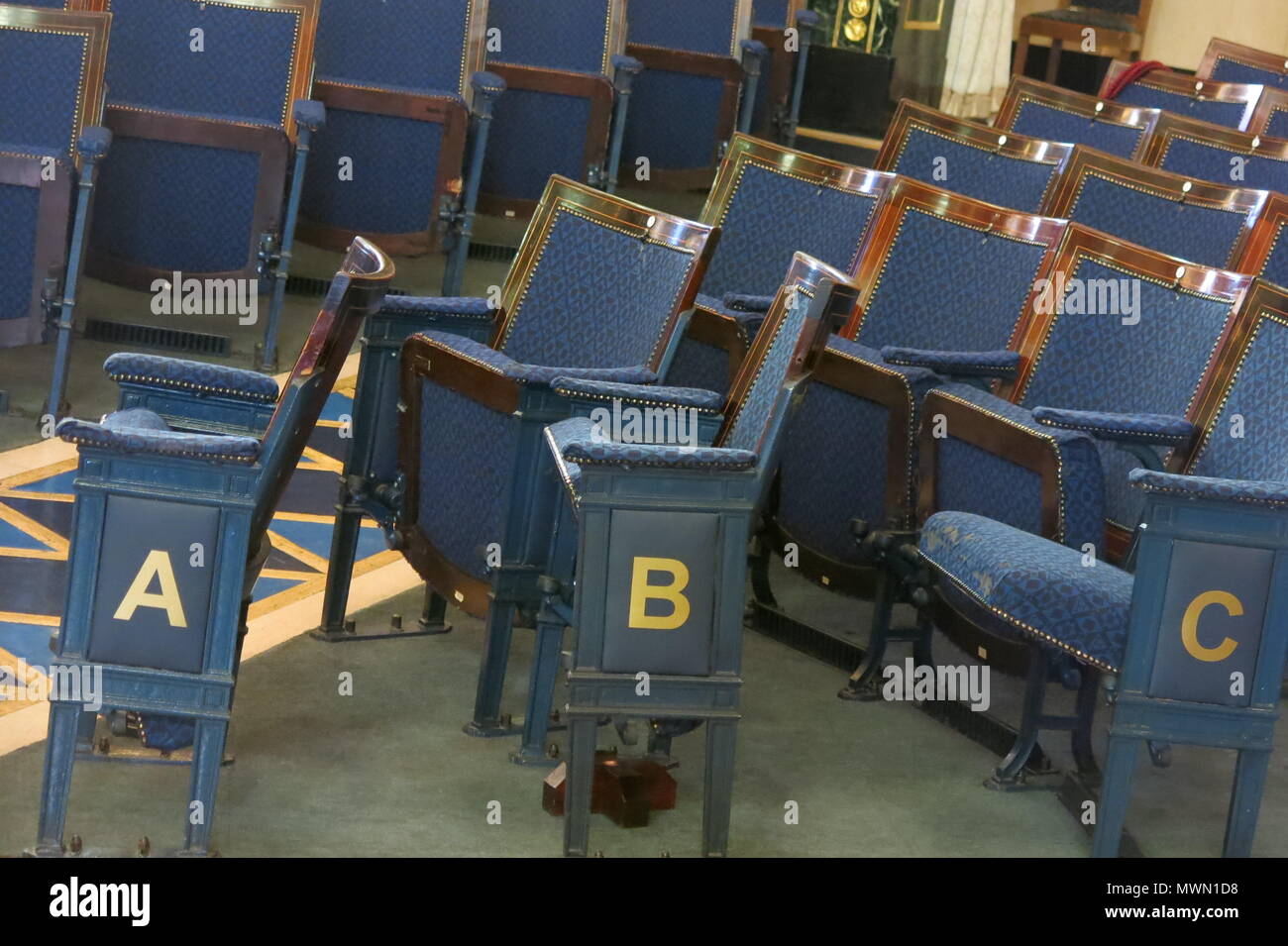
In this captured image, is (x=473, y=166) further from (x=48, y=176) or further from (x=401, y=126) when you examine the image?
(x=48, y=176)

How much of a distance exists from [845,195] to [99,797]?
2.06 meters

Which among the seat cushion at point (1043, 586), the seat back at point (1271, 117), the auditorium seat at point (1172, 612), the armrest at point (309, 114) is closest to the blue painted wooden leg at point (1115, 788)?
the auditorium seat at point (1172, 612)

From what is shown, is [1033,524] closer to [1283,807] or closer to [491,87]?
[1283,807]

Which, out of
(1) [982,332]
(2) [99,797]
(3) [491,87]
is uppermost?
(3) [491,87]

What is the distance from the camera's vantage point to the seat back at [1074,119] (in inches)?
216

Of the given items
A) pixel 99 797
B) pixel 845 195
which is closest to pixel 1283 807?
pixel 845 195

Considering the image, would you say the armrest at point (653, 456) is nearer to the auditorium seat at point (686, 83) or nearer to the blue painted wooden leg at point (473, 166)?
the blue painted wooden leg at point (473, 166)

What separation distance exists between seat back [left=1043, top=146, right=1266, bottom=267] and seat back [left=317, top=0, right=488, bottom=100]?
2142mm

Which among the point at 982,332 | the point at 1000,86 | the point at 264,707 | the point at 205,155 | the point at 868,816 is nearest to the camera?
the point at 868,816

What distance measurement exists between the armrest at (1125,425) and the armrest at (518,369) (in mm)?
698

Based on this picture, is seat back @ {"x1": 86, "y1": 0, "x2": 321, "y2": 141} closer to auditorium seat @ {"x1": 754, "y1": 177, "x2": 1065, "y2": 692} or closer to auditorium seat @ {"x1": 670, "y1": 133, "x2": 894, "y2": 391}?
auditorium seat @ {"x1": 670, "y1": 133, "x2": 894, "y2": 391}

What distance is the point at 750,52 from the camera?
7.02 meters

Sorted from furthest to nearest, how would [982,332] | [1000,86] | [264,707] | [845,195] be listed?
[1000,86] → [845,195] → [982,332] → [264,707]

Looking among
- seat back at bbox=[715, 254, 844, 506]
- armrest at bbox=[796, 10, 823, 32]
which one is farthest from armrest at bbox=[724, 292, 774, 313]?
armrest at bbox=[796, 10, 823, 32]
